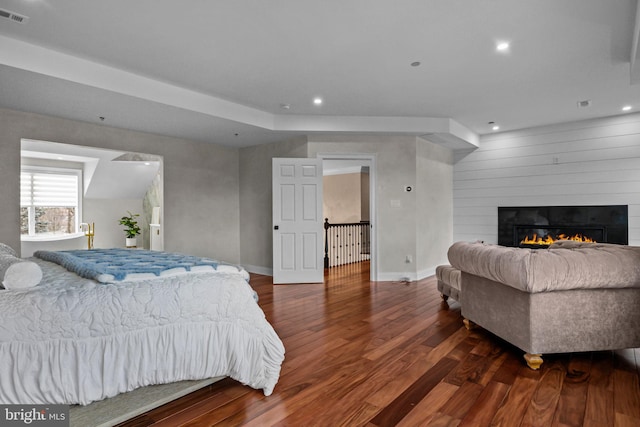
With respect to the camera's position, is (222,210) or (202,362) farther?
(222,210)

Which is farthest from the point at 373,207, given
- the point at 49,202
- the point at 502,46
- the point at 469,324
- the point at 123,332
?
the point at 49,202

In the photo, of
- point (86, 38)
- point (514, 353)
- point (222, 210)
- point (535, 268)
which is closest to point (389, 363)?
point (514, 353)

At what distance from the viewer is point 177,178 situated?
5840 mm

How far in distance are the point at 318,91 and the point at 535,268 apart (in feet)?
10.2

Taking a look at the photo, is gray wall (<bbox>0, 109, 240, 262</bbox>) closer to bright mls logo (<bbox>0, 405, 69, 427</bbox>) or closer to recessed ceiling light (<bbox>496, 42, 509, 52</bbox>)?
bright mls logo (<bbox>0, 405, 69, 427</bbox>)

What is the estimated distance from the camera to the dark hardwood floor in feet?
6.14

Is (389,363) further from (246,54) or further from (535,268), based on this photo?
(246,54)

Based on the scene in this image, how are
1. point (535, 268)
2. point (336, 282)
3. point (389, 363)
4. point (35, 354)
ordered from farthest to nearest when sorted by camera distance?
point (336, 282) < point (389, 363) < point (535, 268) < point (35, 354)

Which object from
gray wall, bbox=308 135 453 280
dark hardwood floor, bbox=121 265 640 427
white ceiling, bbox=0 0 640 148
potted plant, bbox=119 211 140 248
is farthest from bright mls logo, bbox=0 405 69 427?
potted plant, bbox=119 211 140 248

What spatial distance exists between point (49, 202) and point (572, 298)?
360 inches

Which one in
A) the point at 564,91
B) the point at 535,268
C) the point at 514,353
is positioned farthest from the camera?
the point at 564,91

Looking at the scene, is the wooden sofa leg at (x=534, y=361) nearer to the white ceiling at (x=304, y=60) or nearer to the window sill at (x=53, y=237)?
the white ceiling at (x=304, y=60)

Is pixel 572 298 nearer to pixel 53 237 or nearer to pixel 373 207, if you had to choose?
Answer: pixel 373 207

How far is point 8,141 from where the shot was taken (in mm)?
4070
